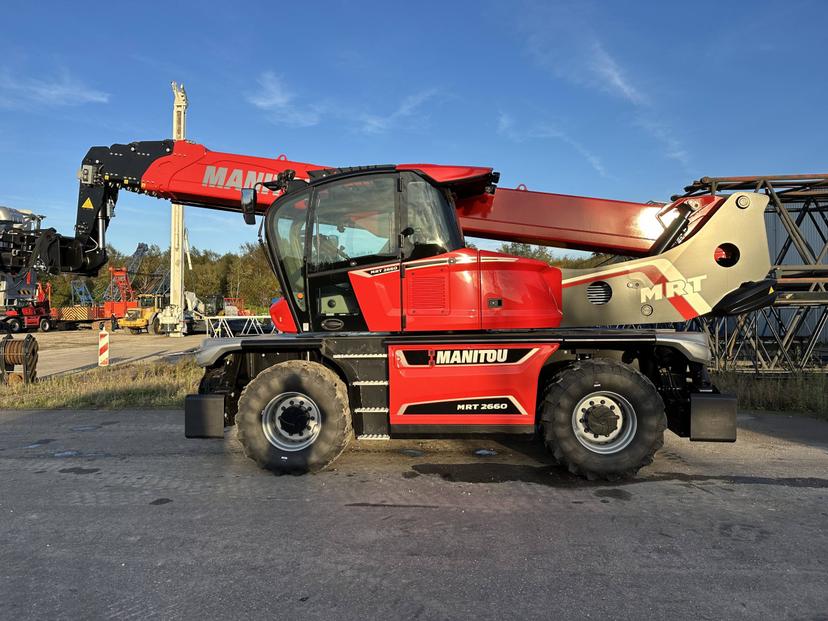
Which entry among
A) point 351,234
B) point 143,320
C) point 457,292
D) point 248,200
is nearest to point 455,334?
point 457,292

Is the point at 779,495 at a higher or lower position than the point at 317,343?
lower

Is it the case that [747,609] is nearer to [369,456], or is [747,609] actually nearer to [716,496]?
[716,496]

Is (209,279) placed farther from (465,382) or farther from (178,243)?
(465,382)

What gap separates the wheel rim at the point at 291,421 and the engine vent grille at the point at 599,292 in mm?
3183

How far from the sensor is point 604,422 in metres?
4.55

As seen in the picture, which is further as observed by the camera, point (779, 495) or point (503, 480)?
point (503, 480)

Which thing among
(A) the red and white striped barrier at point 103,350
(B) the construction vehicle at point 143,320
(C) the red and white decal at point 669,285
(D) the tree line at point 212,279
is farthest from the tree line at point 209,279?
(C) the red and white decal at point 669,285

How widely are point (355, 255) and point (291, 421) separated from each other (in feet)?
5.65

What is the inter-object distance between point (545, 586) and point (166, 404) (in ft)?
24.3

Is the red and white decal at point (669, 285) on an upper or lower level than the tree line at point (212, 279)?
lower

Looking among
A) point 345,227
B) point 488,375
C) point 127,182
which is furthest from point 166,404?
point 488,375

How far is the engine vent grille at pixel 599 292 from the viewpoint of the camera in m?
5.51

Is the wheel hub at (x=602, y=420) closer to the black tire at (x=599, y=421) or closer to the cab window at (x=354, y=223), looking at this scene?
the black tire at (x=599, y=421)

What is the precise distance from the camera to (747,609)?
2.57 meters
